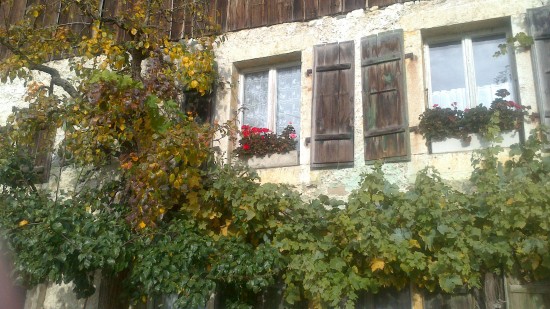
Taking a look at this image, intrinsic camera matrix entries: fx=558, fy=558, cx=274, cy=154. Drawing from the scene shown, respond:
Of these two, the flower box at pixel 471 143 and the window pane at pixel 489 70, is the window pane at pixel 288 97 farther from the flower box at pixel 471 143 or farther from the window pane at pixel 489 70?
the window pane at pixel 489 70

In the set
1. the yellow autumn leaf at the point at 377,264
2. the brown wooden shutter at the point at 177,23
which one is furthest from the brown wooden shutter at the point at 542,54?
the brown wooden shutter at the point at 177,23

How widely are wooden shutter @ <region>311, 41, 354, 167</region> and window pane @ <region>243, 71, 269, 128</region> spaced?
84 centimetres

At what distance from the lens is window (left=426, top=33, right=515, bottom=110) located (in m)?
6.29

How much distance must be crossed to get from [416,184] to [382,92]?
129 centimetres

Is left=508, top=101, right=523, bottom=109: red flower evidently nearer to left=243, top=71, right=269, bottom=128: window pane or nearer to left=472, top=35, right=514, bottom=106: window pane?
left=472, top=35, right=514, bottom=106: window pane

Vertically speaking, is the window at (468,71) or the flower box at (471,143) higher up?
the window at (468,71)

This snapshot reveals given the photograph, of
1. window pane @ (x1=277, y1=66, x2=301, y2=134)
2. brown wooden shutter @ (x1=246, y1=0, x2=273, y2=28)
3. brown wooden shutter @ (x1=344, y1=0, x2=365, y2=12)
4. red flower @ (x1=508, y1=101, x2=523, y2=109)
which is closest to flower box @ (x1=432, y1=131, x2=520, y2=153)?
red flower @ (x1=508, y1=101, x2=523, y2=109)

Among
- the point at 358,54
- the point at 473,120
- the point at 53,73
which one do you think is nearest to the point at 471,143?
the point at 473,120

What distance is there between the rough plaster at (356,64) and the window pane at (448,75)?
0.20 m

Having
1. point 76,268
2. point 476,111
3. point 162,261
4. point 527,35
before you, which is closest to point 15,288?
point 76,268

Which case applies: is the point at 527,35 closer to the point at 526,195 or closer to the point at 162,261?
the point at 526,195

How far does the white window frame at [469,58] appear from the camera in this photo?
20.6 feet

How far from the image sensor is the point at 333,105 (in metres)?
6.74

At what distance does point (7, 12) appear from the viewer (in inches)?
380
